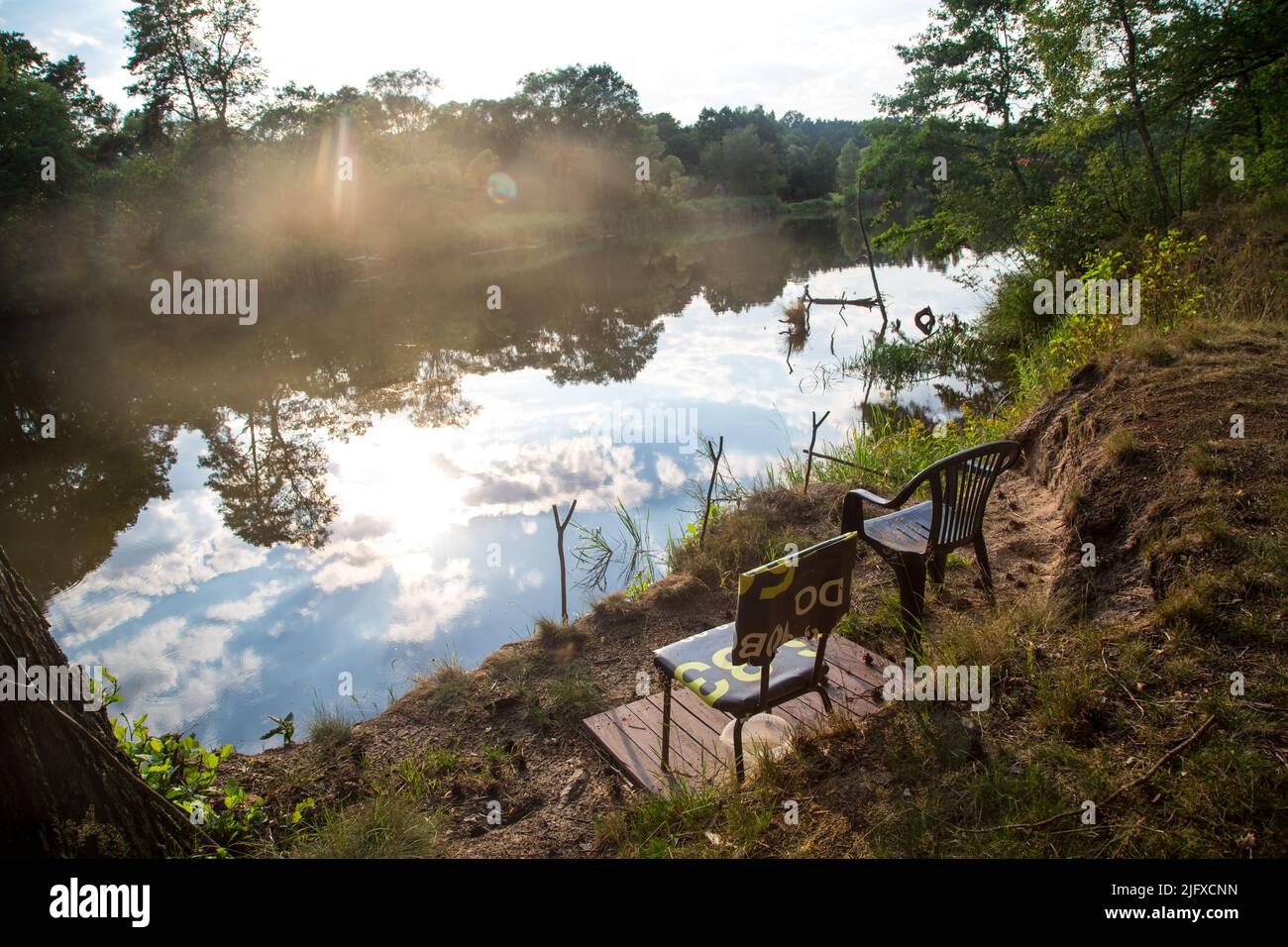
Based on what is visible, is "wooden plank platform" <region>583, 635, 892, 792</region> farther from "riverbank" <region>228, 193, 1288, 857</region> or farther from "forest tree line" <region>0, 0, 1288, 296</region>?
"forest tree line" <region>0, 0, 1288, 296</region>

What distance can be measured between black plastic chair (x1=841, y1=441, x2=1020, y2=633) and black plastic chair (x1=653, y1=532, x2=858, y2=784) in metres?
0.89

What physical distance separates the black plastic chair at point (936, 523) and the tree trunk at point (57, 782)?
3283mm

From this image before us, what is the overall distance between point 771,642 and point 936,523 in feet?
4.78

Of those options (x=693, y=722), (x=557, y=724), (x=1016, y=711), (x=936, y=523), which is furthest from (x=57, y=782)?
(x=936, y=523)

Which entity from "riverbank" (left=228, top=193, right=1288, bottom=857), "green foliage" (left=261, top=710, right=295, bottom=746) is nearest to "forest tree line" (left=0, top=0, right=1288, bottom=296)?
"riverbank" (left=228, top=193, right=1288, bottom=857)

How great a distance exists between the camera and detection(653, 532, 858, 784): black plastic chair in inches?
106

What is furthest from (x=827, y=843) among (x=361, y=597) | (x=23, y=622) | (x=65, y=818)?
(x=361, y=597)

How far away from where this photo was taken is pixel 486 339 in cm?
1756

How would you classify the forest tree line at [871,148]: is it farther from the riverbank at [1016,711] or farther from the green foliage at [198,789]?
the green foliage at [198,789]

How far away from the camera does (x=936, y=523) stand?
3703 millimetres

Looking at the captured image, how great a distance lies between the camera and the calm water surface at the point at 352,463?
5676 millimetres

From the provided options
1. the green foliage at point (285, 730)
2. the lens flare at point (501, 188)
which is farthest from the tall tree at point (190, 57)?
→ the green foliage at point (285, 730)

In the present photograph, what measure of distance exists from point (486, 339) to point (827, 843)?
53.9ft
